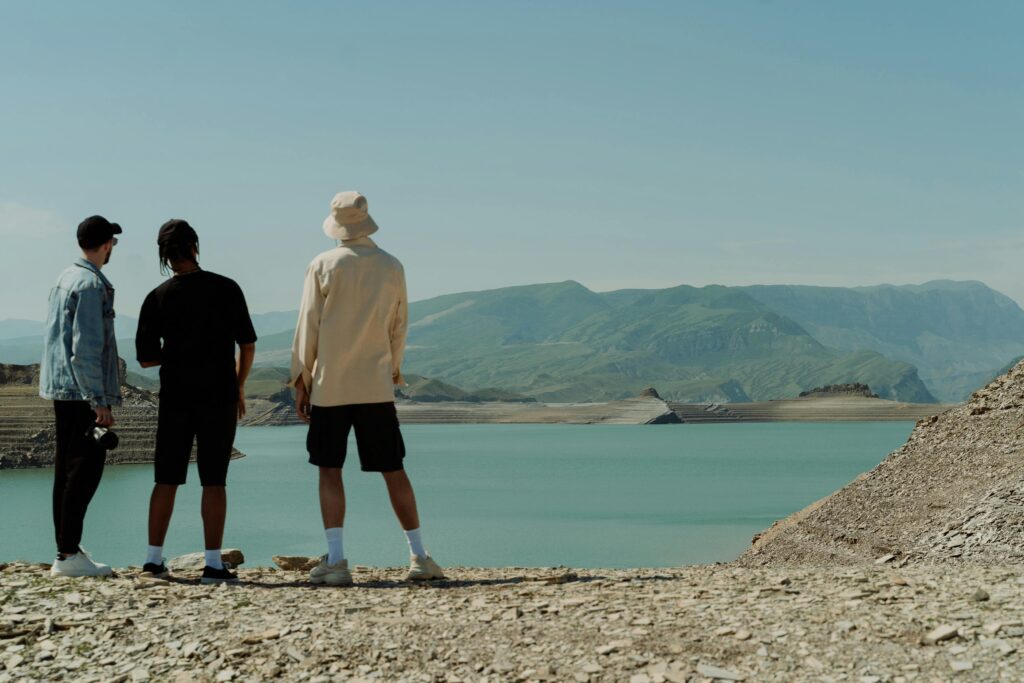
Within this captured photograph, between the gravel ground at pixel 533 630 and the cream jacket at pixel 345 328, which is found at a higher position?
the cream jacket at pixel 345 328

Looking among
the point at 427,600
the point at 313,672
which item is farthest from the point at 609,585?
the point at 313,672

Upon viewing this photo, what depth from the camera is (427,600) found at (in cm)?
595

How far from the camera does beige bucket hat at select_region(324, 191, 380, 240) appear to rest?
6629 millimetres

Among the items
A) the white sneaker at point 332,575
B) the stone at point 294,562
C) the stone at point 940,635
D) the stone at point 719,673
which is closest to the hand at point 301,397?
the white sneaker at point 332,575

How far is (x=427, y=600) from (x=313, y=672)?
127cm

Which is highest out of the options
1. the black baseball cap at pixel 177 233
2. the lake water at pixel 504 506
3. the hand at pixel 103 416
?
the black baseball cap at pixel 177 233

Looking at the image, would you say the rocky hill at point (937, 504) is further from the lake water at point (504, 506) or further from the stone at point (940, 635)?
the lake water at point (504, 506)

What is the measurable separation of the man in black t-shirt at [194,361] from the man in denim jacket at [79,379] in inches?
10.3

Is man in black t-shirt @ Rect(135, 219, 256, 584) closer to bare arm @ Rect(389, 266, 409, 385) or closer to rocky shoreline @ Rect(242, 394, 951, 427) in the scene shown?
bare arm @ Rect(389, 266, 409, 385)

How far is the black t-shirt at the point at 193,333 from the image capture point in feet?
→ 21.3

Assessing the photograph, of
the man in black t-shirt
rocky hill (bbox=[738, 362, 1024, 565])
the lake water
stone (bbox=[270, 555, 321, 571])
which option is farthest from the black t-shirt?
the lake water

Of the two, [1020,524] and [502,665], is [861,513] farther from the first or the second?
[502,665]

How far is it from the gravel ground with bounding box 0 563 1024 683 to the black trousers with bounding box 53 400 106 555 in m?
0.34

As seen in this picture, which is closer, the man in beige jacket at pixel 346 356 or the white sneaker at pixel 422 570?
the man in beige jacket at pixel 346 356
